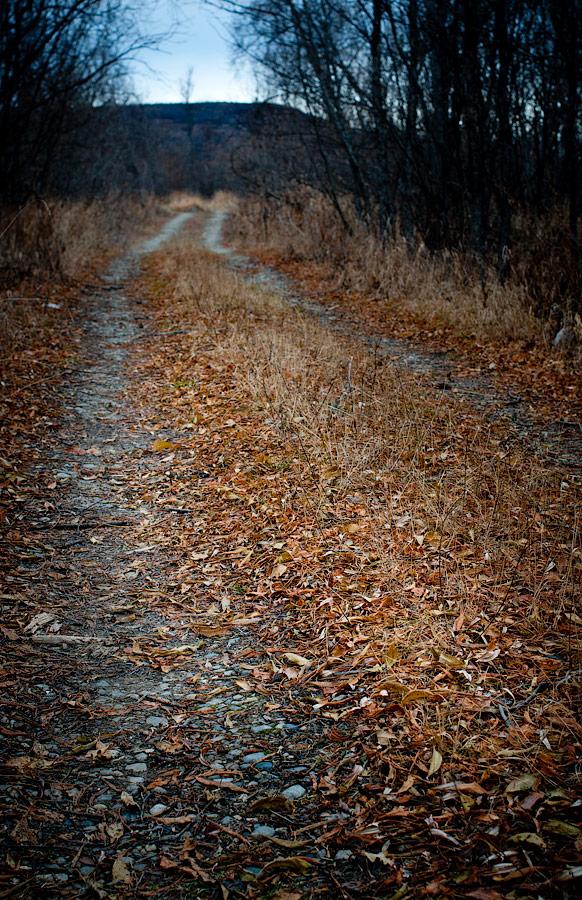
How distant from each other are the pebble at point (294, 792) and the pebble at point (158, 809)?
1.38 ft

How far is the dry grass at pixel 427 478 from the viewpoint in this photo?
10.2ft

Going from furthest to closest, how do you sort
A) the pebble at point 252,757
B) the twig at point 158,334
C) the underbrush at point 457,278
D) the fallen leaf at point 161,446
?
the twig at point 158,334 → the underbrush at point 457,278 → the fallen leaf at point 161,446 → the pebble at point 252,757

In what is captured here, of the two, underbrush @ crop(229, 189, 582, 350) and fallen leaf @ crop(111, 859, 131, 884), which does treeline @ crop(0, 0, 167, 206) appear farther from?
fallen leaf @ crop(111, 859, 131, 884)

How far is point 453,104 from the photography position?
31.7 feet

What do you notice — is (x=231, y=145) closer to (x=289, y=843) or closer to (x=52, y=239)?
(x=52, y=239)

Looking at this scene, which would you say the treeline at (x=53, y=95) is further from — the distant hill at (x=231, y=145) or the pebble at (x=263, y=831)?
the pebble at (x=263, y=831)

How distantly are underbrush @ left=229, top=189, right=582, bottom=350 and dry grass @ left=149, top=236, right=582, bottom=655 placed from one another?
6.81ft

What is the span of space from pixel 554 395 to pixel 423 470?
8.12 ft

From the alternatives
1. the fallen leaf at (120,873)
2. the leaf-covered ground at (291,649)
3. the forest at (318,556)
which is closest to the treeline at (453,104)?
the forest at (318,556)

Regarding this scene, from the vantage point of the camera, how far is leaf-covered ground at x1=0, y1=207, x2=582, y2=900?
74.8 inches

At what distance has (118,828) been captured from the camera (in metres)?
1.99

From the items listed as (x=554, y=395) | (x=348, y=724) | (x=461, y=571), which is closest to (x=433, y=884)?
(x=348, y=724)

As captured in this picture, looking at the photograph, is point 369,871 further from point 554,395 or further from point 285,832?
point 554,395

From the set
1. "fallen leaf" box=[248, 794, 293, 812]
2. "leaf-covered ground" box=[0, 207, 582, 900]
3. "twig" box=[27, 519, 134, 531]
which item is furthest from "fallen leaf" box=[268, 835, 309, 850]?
"twig" box=[27, 519, 134, 531]
